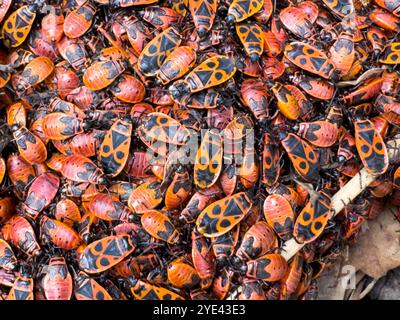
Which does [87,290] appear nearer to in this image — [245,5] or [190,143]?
[190,143]

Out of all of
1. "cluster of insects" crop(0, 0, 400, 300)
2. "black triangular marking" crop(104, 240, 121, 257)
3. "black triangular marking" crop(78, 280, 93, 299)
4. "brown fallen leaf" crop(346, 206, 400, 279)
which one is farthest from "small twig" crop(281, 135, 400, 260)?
"black triangular marking" crop(78, 280, 93, 299)

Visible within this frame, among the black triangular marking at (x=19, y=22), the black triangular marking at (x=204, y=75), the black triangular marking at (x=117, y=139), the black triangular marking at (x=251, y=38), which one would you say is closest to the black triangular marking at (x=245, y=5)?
the black triangular marking at (x=251, y=38)

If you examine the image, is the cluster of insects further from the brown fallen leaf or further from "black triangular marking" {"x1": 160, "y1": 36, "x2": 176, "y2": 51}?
Answer: the brown fallen leaf

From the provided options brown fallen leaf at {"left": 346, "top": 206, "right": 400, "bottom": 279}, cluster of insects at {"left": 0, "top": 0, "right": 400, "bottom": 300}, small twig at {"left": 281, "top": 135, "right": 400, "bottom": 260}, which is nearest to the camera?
cluster of insects at {"left": 0, "top": 0, "right": 400, "bottom": 300}

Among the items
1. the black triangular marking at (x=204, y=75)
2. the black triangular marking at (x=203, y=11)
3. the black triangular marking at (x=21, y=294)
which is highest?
the black triangular marking at (x=203, y=11)

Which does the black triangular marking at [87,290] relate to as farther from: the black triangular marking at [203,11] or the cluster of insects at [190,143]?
the black triangular marking at [203,11]

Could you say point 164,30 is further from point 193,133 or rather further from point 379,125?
point 379,125

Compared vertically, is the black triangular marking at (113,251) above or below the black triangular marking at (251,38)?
below

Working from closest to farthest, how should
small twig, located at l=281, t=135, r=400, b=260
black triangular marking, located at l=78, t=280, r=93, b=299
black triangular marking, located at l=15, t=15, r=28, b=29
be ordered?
1. black triangular marking, located at l=78, t=280, r=93, b=299
2. small twig, located at l=281, t=135, r=400, b=260
3. black triangular marking, located at l=15, t=15, r=28, b=29

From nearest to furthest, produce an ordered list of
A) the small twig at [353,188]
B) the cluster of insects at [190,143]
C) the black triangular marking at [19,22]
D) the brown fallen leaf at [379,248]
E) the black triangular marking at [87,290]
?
the black triangular marking at [87,290] → the cluster of insects at [190,143] → the small twig at [353,188] → the black triangular marking at [19,22] → the brown fallen leaf at [379,248]

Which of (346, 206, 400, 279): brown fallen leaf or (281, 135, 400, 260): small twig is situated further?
(346, 206, 400, 279): brown fallen leaf
